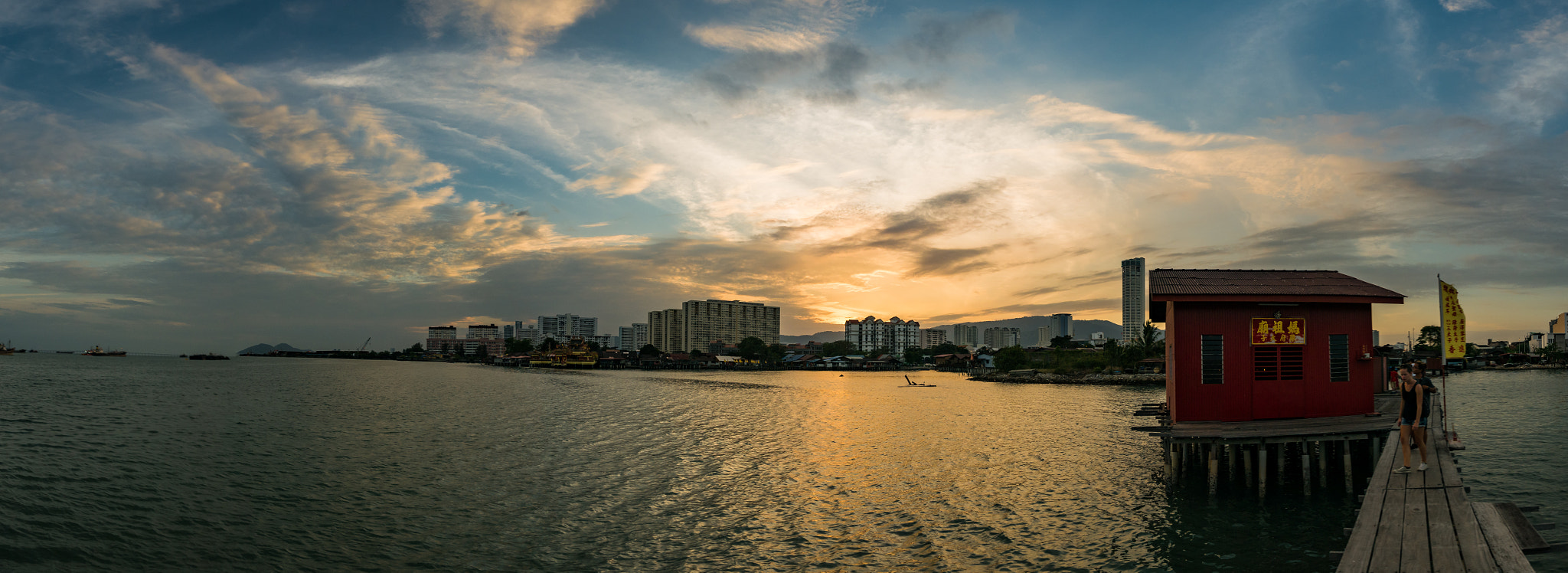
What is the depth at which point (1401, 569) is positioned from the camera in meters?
11.1

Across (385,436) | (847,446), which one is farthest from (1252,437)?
(385,436)

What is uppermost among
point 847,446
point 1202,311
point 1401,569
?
point 1202,311

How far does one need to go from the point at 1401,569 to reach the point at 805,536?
12743mm

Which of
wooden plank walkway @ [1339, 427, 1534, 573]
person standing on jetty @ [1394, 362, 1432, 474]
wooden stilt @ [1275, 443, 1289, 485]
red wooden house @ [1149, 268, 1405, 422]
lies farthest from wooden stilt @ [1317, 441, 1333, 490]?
wooden plank walkway @ [1339, 427, 1534, 573]

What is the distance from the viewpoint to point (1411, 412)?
17.5 meters

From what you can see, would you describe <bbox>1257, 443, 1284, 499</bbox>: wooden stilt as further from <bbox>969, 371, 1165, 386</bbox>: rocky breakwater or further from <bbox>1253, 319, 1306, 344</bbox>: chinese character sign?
<bbox>969, 371, 1165, 386</bbox>: rocky breakwater

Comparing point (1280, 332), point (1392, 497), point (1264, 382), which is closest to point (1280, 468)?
point (1264, 382)

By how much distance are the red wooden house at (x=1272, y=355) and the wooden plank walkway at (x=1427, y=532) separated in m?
7.45

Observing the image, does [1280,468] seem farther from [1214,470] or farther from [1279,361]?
[1279,361]

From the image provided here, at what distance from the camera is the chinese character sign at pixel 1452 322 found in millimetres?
21125

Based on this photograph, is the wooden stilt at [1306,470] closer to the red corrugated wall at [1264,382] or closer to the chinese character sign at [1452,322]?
the red corrugated wall at [1264,382]

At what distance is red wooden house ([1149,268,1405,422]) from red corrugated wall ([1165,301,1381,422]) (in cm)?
3

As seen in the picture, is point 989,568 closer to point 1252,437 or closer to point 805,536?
point 805,536

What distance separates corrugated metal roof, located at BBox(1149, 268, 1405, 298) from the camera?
24.4 m
